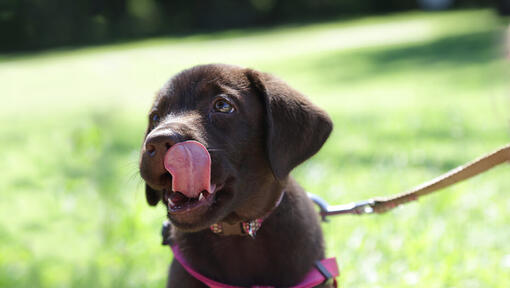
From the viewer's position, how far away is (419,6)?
44219 millimetres

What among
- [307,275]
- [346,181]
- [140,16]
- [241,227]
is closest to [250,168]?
[241,227]

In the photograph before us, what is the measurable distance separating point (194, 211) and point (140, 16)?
52.8ft

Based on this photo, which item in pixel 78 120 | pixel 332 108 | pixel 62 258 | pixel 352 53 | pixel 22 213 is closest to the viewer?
pixel 62 258

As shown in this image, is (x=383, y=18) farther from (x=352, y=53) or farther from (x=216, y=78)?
(x=216, y=78)

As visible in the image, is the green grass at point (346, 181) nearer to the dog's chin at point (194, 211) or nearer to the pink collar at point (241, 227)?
the pink collar at point (241, 227)

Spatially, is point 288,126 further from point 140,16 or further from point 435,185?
point 140,16

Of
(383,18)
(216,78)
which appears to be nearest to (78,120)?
(216,78)

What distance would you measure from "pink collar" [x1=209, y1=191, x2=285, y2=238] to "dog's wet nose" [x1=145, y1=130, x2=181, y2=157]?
66 cm

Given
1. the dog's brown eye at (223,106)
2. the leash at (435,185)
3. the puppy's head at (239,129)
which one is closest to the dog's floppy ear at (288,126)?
the puppy's head at (239,129)

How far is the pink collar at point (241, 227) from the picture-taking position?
3.24 m

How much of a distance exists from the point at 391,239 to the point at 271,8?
42.0m

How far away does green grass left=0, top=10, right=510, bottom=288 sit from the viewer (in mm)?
4766

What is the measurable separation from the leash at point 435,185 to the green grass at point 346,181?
212 millimetres

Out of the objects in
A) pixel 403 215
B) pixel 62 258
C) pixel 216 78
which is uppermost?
pixel 216 78
